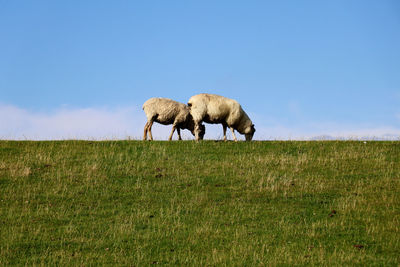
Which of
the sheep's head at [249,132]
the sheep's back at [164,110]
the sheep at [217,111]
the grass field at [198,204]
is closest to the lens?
the grass field at [198,204]

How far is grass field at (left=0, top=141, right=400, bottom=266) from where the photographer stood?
38.0ft

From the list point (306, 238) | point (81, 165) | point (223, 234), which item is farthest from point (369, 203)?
point (81, 165)

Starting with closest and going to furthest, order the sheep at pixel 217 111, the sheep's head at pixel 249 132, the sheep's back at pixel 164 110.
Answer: the sheep's back at pixel 164 110 → the sheep at pixel 217 111 → the sheep's head at pixel 249 132

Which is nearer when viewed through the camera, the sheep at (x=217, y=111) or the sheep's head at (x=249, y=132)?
the sheep at (x=217, y=111)

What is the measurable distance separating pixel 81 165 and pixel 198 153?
564 cm

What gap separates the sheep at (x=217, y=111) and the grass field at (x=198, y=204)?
2.54 metres

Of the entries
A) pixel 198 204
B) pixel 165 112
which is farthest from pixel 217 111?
pixel 198 204

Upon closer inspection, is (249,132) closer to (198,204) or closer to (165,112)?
(165,112)

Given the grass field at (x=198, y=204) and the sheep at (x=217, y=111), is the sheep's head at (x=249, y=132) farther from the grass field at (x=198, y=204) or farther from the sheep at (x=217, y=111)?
the grass field at (x=198, y=204)

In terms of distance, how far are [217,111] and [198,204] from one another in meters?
12.7

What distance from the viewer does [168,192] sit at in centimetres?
1712

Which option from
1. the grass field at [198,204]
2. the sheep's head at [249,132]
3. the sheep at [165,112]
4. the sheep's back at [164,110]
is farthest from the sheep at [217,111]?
the grass field at [198,204]

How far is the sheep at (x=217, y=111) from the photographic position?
27.6m

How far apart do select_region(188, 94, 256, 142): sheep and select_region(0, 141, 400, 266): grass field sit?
2.54m
